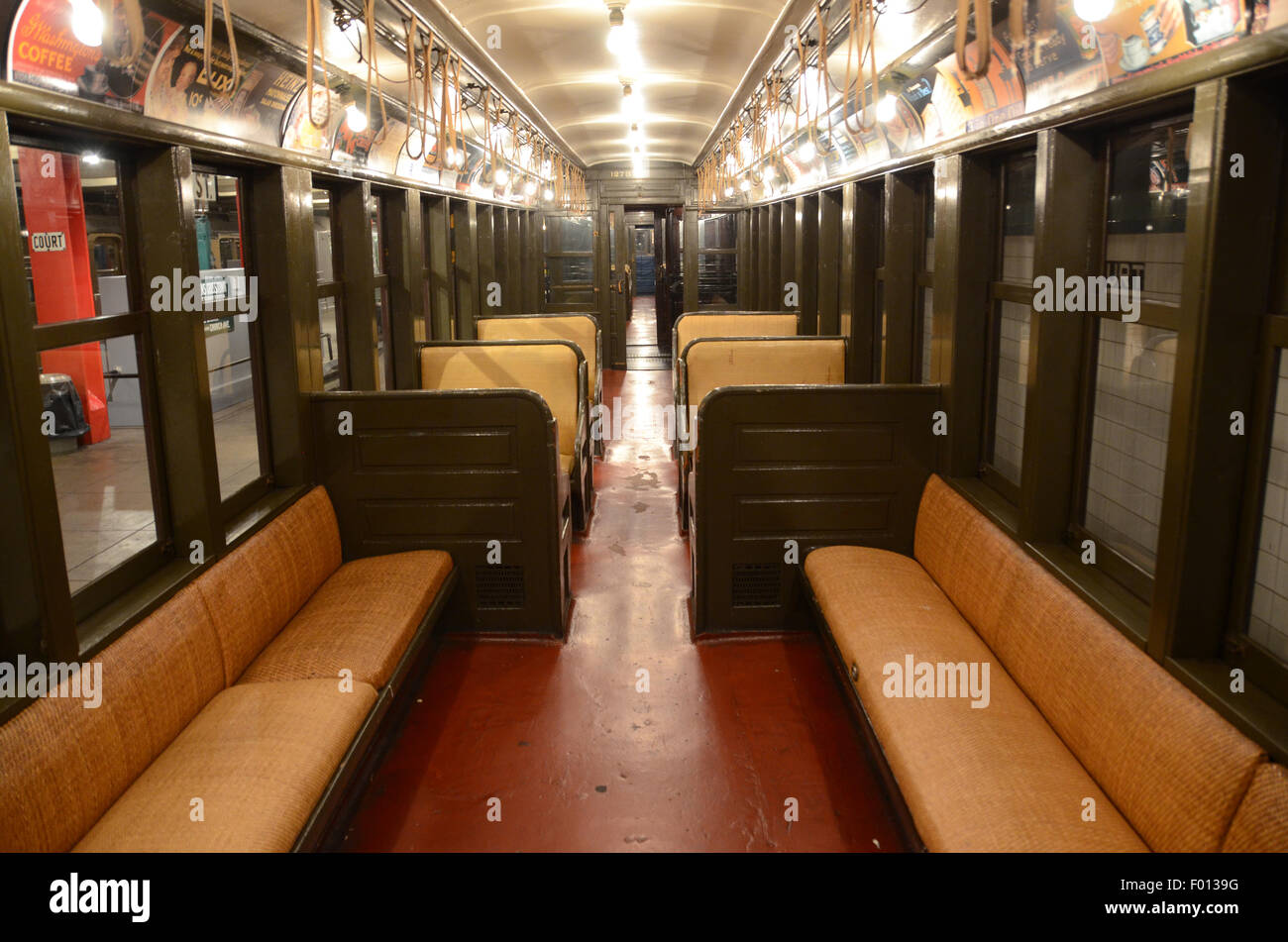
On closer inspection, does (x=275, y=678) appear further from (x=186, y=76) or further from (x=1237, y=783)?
(x=1237, y=783)

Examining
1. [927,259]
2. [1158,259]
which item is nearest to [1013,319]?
[1158,259]

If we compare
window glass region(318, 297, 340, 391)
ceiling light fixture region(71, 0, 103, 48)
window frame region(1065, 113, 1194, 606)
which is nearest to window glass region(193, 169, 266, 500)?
window glass region(318, 297, 340, 391)

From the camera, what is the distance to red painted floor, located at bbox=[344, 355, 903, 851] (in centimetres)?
320

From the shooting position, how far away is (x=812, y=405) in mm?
4531

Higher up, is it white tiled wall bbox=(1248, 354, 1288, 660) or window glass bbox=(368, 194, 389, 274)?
window glass bbox=(368, 194, 389, 274)

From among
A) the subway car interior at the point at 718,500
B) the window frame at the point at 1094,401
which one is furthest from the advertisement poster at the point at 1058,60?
the window frame at the point at 1094,401

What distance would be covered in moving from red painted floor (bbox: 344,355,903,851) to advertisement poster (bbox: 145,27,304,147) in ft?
7.87

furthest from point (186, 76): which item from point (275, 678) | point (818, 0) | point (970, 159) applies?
point (970, 159)

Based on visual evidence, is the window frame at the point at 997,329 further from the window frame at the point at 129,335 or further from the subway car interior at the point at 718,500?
the window frame at the point at 129,335

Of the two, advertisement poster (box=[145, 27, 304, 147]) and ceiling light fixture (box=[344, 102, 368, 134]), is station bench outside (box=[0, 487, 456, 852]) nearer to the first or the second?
advertisement poster (box=[145, 27, 304, 147])

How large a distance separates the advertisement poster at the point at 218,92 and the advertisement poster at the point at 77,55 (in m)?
0.07

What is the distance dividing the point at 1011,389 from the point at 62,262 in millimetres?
9123

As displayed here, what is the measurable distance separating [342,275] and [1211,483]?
15.1 ft

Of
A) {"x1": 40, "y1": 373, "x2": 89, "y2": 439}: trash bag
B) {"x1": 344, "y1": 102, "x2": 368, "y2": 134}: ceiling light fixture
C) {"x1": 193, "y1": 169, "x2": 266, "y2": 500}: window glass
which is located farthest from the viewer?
{"x1": 40, "y1": 373, "x2": 89, "y2": 439}: trash bag
